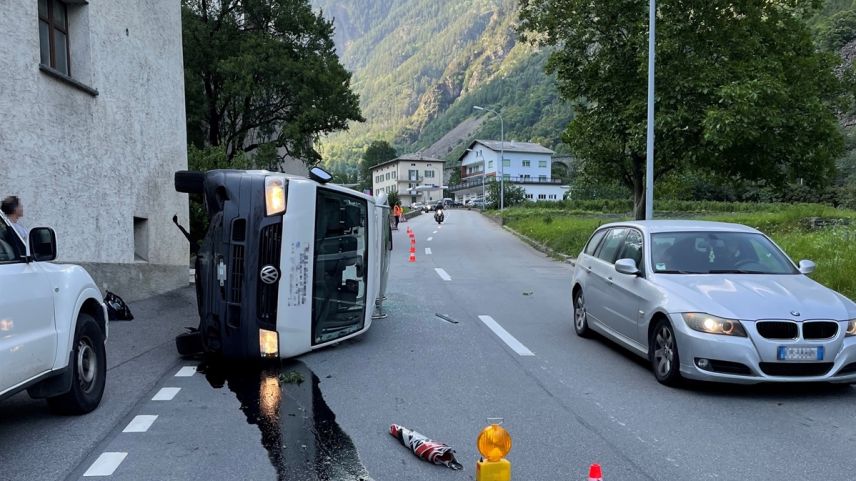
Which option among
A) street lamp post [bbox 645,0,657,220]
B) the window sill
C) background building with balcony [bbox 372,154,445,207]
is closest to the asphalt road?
the window sill

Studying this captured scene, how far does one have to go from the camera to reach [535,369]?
6766 mm

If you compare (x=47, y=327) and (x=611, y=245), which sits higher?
(x=611, y=245)

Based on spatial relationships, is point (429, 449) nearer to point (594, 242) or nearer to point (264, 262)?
point (264, 262)

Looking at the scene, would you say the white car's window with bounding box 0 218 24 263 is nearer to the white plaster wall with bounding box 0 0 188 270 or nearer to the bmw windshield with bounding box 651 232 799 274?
the white plaster wall with bounding box 0 0 188 270

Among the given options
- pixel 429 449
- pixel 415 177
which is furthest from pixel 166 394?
pixel 415 177

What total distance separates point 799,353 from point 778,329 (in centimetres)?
25

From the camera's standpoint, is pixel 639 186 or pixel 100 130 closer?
pixel 100 130

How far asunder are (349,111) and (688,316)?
2699 centimetres

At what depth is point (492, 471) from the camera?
11.0ft

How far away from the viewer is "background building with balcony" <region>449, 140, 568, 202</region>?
118 meters

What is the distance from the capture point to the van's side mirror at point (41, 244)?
4645 millimetres

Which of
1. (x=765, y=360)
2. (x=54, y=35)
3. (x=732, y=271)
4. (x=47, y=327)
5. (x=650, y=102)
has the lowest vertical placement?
(x=765, y=360)

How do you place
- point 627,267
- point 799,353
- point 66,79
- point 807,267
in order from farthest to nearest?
1. point 66,79
2. point 627,267
3. point 807,267
4. point 799,353

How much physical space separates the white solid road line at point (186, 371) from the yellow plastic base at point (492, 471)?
420 cm
